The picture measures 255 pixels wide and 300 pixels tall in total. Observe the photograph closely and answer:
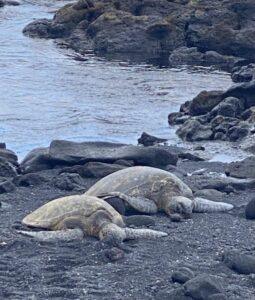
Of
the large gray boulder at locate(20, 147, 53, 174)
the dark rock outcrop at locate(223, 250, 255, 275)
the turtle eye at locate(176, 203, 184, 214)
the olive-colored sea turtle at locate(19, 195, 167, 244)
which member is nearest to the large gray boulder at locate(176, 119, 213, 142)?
the large gray boulder at locate(20, 147, 53, 174)

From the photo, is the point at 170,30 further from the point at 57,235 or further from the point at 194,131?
the point at 57,235

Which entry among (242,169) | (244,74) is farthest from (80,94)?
(242,169)

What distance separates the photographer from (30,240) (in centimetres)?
930

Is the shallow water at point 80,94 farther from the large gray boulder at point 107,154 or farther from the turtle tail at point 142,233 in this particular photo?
the turtle tail at point 142,233

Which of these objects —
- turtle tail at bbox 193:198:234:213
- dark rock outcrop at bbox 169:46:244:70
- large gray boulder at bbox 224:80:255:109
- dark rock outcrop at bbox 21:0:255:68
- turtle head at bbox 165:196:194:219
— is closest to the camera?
turtle head at bbox 165:196:194:219

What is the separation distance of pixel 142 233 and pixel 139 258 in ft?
2.30

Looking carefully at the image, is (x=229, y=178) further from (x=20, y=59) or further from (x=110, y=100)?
(x=20, y=59)

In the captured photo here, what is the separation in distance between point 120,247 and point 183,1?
27291 millimetres

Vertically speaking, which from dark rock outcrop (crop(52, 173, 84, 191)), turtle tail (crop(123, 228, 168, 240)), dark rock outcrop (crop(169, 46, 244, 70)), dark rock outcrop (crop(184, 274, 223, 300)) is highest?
dark rock outcrop (crop(184, 274, 223, 300))

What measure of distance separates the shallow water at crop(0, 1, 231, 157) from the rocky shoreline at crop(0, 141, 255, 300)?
5.25 metres

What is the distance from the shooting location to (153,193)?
1096cm

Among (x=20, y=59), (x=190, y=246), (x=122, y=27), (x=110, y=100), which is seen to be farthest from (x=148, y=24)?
(x=190, y=246)

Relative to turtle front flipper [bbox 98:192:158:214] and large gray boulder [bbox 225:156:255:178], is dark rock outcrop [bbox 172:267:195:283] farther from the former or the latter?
large gray boulder [bbox 225:156:255:178]

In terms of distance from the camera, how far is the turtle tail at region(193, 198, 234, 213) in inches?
428
